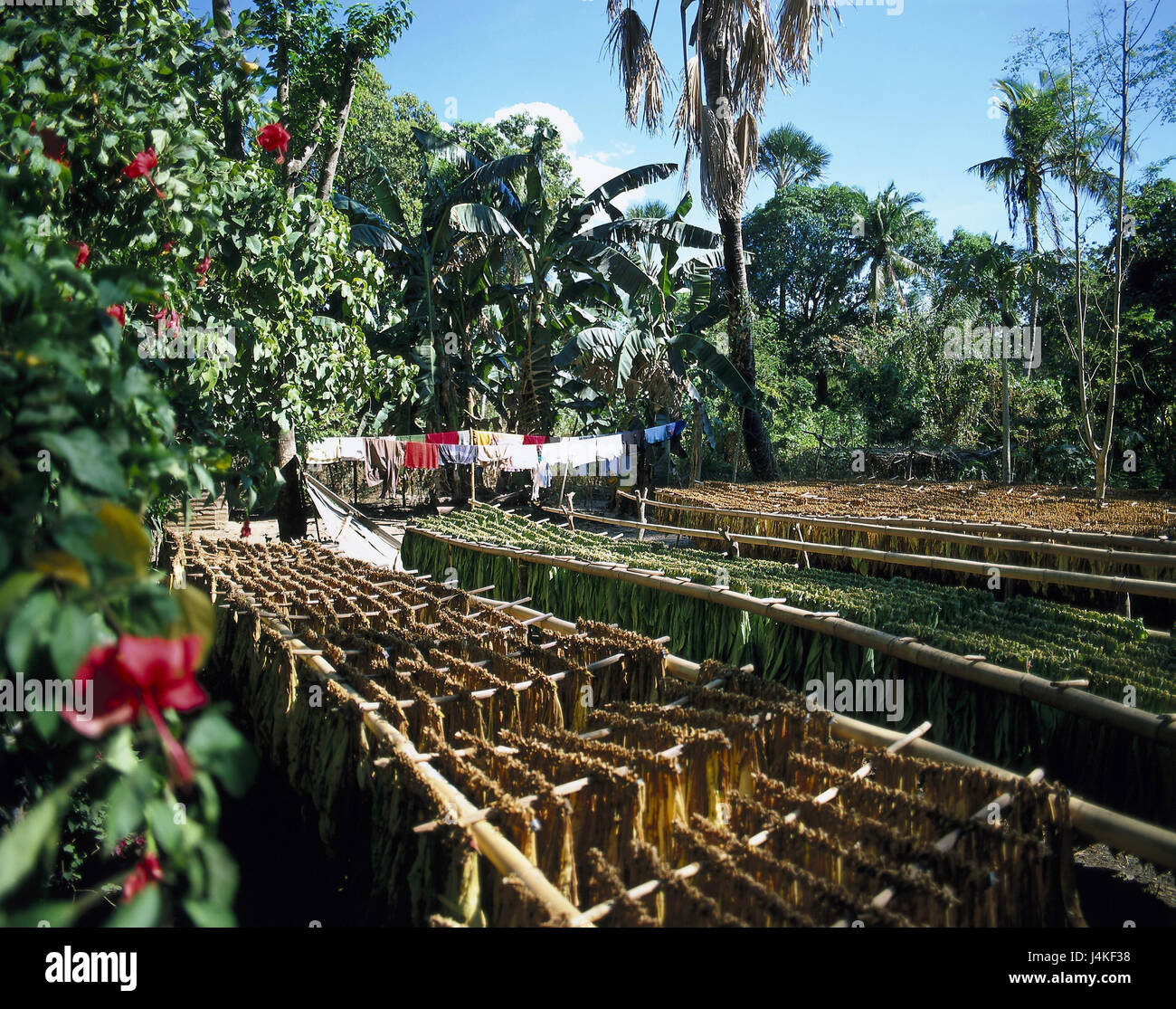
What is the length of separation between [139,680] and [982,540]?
23.3ft

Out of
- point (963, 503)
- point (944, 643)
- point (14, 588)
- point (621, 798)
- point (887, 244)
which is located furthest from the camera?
point (887, 244)

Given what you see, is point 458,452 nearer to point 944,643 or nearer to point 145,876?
point 944,643

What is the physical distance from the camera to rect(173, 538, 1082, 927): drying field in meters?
1.89

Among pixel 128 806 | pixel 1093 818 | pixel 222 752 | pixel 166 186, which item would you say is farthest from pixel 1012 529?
pixel 128 806

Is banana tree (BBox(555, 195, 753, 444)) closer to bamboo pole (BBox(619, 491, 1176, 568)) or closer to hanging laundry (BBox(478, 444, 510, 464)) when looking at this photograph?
hanging laundry (BBox(478, 444, 510, 464))

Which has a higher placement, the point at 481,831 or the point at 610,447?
the point at 610,447

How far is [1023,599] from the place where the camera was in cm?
461

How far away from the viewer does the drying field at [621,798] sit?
189 centimetres

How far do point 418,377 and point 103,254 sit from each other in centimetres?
1475

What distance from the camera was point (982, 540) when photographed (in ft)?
22.5

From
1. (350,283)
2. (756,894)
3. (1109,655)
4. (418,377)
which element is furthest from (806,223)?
(756,894)

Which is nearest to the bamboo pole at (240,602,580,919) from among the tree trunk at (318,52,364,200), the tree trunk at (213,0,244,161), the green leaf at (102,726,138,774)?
the green leaf at (102,726,138,774)

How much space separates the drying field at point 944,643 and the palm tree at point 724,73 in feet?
34.5

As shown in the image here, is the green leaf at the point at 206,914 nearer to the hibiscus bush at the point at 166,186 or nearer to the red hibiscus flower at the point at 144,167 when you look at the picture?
the hibiscus bush at the point at 166,186
